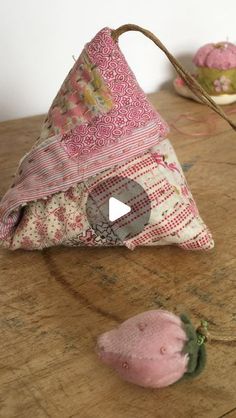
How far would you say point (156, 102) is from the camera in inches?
43.0

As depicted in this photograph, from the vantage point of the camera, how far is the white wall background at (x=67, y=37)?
0.96m

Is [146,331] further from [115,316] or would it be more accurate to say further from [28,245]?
[28,245]

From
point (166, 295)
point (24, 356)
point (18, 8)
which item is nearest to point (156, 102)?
point (18, 8)

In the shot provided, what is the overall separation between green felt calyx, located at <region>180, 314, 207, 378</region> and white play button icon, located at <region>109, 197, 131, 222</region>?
7.0 inches

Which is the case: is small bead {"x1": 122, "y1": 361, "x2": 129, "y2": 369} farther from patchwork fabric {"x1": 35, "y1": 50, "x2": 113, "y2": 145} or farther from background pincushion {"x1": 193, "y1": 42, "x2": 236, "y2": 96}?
background pincushion {"x1": 193, "y1": 42, "x2": 236, "y2": 96}

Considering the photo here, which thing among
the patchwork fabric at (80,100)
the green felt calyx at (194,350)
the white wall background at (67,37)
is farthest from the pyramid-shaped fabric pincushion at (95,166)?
the white wall background at (67,37)

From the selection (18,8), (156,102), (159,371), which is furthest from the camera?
(156,102)

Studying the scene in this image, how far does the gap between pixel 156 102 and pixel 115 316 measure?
2.13ft

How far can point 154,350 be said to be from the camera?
0.42m

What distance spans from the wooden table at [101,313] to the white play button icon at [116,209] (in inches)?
2.1

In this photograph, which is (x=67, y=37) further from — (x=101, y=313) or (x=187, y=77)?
(x=101, y=313)

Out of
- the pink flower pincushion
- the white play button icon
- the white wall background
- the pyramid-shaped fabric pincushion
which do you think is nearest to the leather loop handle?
the pyramid-shaped fabric pincushion

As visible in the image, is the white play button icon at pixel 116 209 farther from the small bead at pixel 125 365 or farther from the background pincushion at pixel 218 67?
the background pincushion at pixel 218 67

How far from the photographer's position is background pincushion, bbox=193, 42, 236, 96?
1.03 m
